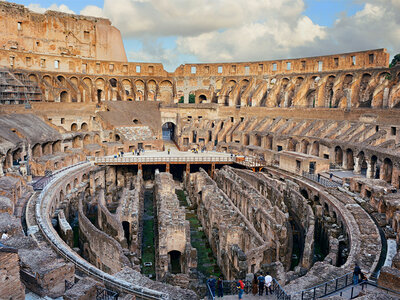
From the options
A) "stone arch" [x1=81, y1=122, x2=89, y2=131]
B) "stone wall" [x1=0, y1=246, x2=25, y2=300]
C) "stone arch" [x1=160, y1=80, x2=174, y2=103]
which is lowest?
"stone wall" [x1=0, y1=246, x2=25, y2=300]

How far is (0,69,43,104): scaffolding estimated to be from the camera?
117 ft

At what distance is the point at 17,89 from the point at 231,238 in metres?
31.8

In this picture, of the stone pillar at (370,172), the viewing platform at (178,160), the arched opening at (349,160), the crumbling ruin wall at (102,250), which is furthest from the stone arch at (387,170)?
the crumbling ruin wall at (102,250)

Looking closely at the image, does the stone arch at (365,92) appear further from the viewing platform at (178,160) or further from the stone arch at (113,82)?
the stone arch at (113,82)

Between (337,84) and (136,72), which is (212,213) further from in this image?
(136,72)

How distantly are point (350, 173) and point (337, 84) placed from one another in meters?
15.8

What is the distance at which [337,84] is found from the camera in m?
39.0

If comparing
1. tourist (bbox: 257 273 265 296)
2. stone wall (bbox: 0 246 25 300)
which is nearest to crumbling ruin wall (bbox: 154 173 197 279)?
tourist (bbox: 257 273 265 296)

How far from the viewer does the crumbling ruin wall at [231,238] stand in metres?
14.1

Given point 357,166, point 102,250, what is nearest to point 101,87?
point 357,166

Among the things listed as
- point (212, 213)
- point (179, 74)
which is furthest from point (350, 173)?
point (179, 74)

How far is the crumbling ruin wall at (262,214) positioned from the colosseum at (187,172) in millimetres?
116

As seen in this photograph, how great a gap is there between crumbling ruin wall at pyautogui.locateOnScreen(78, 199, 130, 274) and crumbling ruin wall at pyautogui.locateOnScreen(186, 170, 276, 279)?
4.49 m

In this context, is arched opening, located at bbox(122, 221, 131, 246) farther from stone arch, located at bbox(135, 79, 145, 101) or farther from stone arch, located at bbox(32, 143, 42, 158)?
stone arch, located at bbox(135, 79, 145, 101)
